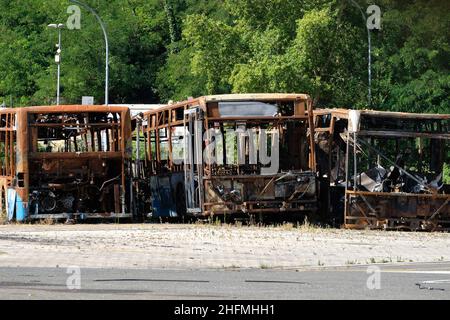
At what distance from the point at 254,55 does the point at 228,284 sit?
4425cm

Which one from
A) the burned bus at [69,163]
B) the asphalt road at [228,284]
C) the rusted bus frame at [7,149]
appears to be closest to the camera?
the asphalt road at [228,284]

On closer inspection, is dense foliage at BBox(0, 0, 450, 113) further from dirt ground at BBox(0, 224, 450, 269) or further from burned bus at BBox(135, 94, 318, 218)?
dirt ground at BBox(0, 224, 450, 269)

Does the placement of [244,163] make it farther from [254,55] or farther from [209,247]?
[254,55]

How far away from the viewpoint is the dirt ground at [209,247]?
22266 millimetres

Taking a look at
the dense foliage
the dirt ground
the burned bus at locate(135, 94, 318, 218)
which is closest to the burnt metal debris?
the burned bus at locate(135, 94, 318, 218)

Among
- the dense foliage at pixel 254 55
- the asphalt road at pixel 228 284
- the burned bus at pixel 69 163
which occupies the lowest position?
the asphalt road at pixel 228 284

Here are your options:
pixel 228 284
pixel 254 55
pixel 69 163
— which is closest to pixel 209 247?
pixel 228 284

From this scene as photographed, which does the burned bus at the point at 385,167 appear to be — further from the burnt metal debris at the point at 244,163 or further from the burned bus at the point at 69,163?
the burned bus at the point at 69,163

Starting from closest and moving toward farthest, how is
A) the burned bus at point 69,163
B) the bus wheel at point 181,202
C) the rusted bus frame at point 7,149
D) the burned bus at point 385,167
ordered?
the burned bus at point 385,167 → the burned bus at point 69,163 → the bus wheel at point 181,202 → the rusted bus frame at point 7,149

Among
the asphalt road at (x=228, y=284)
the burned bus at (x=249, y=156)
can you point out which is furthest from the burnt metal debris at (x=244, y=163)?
the asphalt road at (x=228, y=284)

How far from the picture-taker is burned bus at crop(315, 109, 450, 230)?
32.4 meters

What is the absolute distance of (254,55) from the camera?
6188cm

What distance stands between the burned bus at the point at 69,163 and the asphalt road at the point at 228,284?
47.8 ft

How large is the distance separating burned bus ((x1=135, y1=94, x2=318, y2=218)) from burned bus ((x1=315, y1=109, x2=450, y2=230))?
1018 mm
